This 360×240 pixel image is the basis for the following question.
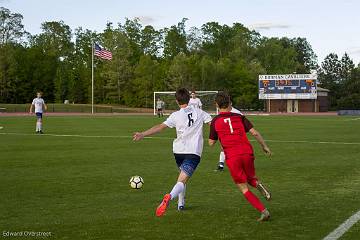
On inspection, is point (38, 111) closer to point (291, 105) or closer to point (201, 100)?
point (201, 100)

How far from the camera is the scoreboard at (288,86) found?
74.9 m

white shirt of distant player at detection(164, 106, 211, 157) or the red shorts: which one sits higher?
white shirt of distant player at detection(164, 106, 211, 157)

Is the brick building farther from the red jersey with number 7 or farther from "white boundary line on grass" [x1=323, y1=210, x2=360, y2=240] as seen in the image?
the red jersey with number 7

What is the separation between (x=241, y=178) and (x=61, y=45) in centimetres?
10998

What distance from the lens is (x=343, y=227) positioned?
21.8 feet

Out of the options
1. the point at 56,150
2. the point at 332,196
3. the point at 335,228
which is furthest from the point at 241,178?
the point at 56,150

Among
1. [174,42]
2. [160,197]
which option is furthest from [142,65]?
[160,197]

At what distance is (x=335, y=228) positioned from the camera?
6590mm

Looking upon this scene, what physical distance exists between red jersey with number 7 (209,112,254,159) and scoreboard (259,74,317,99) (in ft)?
227

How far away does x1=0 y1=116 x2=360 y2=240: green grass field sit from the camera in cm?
657

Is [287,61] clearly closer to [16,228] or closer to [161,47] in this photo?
[161,47]

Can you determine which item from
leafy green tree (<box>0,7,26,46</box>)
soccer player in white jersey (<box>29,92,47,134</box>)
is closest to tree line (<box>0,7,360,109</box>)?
leafy green tree (<box>0,7,26,46</box>)

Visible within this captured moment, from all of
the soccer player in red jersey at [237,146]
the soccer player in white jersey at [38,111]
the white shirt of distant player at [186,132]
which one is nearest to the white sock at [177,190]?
the white shirt of distant player at [186,132]

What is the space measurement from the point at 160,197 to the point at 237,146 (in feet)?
7.83
